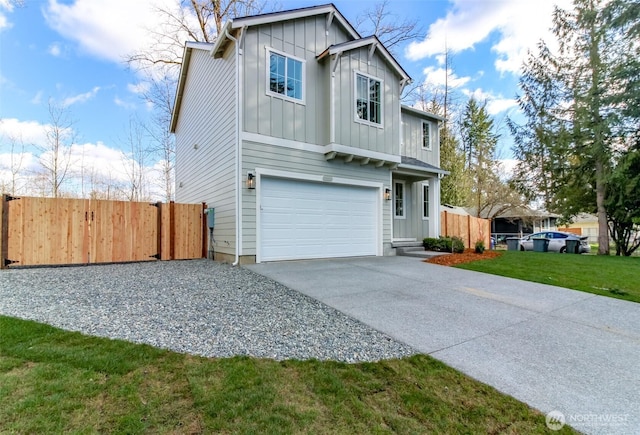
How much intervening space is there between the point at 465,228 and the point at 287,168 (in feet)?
34.7

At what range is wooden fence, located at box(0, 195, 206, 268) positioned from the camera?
7.05 meters

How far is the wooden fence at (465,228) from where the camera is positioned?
44.3 feet

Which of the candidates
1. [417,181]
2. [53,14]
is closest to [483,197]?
[417,181]

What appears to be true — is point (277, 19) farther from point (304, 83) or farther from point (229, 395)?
point (229, 395)

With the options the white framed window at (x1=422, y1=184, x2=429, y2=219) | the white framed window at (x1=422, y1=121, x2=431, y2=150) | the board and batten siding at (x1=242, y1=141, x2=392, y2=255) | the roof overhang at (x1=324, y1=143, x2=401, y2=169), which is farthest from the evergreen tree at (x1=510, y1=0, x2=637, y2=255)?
the board and batten siding at (x1=242, y1=141, x2=392, y2=255)

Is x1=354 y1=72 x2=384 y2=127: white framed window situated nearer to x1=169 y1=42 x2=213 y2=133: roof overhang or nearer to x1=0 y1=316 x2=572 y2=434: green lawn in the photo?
x1=169 y1=42 x2=213 y2=133: roof overhang

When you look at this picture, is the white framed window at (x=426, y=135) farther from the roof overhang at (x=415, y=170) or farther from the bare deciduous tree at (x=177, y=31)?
the bare deciduous tree at (x=177, y=31)

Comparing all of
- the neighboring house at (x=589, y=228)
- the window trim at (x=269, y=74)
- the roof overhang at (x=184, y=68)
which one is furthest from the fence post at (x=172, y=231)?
the neighboring house at (x=589, y=228)

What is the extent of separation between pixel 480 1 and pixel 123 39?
14.6 metres

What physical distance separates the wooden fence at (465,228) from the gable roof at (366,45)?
6380 mm

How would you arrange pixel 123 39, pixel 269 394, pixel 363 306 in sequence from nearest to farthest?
1. pixel 269 394
2. pixel 363 306
3. pixel 123 39

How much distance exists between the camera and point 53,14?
9.09m

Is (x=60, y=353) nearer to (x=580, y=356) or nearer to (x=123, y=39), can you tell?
(x=580, y=356)

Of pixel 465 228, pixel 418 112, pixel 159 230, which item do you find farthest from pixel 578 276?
pixel 159 230
